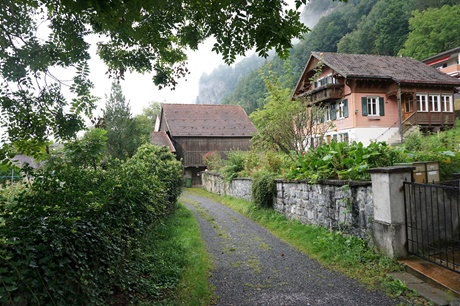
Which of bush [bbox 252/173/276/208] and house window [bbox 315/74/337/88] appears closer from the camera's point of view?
bush [bbox 252/173/276/208]

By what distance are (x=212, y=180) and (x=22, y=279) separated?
20.6 meters

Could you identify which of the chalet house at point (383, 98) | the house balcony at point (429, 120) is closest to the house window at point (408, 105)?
the chalet house at point (383, 98)

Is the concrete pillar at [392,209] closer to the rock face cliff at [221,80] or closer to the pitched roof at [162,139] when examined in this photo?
the pitched roof at [162,139]

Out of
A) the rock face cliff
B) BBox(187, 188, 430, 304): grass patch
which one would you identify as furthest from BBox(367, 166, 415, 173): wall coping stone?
the rock face cliff

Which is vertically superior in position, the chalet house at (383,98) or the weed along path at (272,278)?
the chalet house at (383,98)

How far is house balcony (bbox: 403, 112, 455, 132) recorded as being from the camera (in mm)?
25016

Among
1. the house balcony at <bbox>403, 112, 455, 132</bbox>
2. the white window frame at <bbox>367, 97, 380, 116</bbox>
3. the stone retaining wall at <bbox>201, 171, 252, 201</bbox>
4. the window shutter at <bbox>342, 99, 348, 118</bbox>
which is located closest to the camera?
the stone retaining wall at <bbox>201, 171, 252, 201</bbox>

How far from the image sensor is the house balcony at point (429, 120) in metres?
25.0

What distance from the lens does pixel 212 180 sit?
22.6 m

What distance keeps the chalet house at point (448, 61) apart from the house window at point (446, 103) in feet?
43.6

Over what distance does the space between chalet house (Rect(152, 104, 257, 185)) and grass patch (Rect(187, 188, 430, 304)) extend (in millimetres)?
24564

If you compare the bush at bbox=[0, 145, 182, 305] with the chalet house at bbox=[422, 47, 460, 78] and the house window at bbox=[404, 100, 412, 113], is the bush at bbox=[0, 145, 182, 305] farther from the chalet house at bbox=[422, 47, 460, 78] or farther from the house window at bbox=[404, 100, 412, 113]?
the chalet house at bbox=[422, 47, 460, 78]

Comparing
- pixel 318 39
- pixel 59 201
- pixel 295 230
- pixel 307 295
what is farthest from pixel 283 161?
pixel 318 39

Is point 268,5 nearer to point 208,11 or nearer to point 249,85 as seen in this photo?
point 208,11
